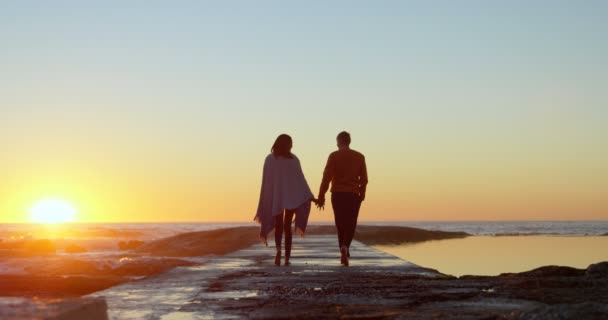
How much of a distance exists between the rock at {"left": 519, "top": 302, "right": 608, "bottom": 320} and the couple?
23.4 ft

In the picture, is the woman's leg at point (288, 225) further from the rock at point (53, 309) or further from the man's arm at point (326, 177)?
the rock at point (53, 309)

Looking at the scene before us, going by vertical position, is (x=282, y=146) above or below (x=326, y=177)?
above

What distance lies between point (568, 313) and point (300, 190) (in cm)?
771

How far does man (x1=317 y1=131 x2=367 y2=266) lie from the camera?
1144cm

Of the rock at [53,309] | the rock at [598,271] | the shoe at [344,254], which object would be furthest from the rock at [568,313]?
the shoe at [344,254]

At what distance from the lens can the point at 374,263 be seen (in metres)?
11.0

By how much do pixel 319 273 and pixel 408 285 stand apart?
80.5 inches

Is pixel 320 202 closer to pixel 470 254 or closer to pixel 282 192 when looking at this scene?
pixel 282 192

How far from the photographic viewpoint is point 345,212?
37.5ft

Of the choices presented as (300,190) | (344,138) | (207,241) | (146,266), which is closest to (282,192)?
(300,190)

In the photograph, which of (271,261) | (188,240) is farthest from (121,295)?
(188,240)

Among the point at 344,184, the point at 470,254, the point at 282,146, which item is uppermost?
the point at 282,146

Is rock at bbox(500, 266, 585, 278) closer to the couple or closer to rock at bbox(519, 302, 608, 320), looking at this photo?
the couple

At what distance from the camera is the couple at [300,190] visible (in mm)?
11203
